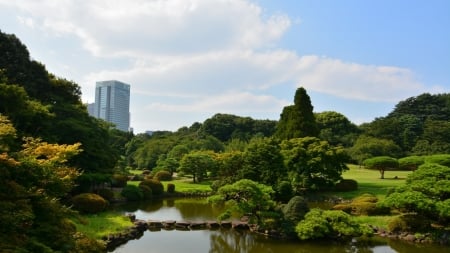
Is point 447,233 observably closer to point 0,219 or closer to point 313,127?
point 0,219

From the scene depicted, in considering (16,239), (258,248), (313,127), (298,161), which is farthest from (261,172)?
(16,239)

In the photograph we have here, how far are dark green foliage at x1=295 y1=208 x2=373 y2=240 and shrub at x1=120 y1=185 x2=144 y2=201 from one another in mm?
15072

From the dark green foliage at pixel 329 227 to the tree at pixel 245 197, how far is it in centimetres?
177

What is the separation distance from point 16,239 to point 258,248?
972 centimetres

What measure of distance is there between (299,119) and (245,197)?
1940 centimetres

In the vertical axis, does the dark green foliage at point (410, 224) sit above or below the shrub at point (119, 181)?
below

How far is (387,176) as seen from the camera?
36938mm

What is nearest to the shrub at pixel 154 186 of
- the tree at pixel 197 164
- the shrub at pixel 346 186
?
the tree at pixel 197 164

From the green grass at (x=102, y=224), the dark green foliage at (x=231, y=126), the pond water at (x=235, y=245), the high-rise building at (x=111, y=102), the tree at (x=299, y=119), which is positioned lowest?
the pond water at (x=235, y=245)

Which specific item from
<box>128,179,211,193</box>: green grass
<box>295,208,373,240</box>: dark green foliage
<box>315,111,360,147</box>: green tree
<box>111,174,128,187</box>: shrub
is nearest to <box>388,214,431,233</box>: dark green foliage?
<box>295,208,373,240</box>: dark green foliage

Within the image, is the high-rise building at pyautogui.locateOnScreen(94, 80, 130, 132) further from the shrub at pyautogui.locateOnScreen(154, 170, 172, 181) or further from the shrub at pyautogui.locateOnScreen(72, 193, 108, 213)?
the shrub at pyautogui.locateOnScreen(72, 193, 108, 213)

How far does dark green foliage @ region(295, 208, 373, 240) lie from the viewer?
607 inches

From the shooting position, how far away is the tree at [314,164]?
27.3 m

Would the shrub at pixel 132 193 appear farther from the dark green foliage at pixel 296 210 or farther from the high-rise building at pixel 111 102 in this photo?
the high-rise building at pixel 111 102
